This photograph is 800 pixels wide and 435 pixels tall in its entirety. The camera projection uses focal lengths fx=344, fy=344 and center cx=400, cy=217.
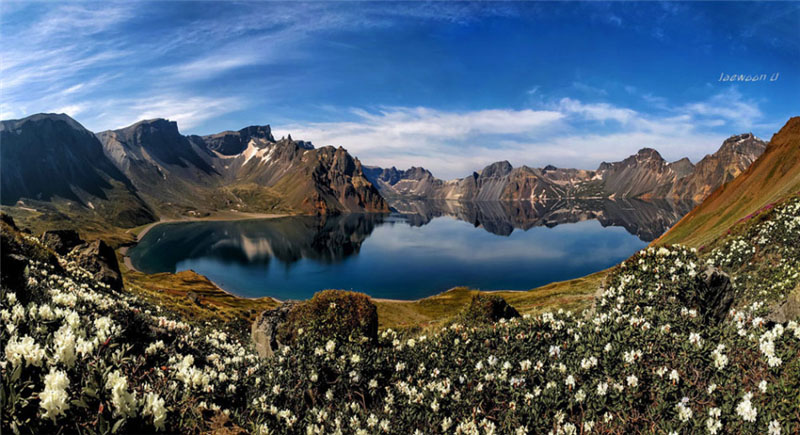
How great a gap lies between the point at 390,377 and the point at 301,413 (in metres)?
2.50

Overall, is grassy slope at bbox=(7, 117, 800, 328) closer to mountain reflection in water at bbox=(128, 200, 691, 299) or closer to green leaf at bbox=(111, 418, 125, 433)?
mountain reflection in water at bbox=(128, 200, 691, 299)

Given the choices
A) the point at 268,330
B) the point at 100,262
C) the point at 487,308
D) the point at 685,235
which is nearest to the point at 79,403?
the point at 268,330

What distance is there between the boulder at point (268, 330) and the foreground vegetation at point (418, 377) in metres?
15.4

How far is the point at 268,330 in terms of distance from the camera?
25.8 m

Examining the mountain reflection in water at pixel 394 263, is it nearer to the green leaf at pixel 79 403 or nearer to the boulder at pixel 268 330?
the boulder at pixel 268 330

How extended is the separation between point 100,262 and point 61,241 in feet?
37.3

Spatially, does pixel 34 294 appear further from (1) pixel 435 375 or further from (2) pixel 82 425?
(1) pixel 435 375

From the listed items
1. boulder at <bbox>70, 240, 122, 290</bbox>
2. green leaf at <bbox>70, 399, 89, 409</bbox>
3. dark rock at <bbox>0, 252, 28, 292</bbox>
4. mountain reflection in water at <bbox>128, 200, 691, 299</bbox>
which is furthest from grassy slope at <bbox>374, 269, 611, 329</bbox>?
green leaf at <bbox>70, 399, 89, 409</bbox>

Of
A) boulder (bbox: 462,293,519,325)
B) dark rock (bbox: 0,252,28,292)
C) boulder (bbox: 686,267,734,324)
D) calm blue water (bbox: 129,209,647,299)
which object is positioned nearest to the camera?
dark rock (bbox: 0,252,28,292)

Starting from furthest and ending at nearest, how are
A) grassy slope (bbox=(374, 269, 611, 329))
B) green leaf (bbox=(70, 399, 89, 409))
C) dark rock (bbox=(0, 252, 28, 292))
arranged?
grassy slope (bbox=(374, 269, 611, 329)) → dark rock (bbox=(0, 252, 28, 292)) → green leaf (bbox=(70, 399, 89, 409))

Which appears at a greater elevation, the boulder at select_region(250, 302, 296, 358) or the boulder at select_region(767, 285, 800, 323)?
the boulder at select_region(767, 285, 800, 323)

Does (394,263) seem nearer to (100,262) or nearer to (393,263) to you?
(393,263)

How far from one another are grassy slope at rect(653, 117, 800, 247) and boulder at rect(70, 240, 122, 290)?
274 feet

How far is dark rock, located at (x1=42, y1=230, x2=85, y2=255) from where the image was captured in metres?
37.1
